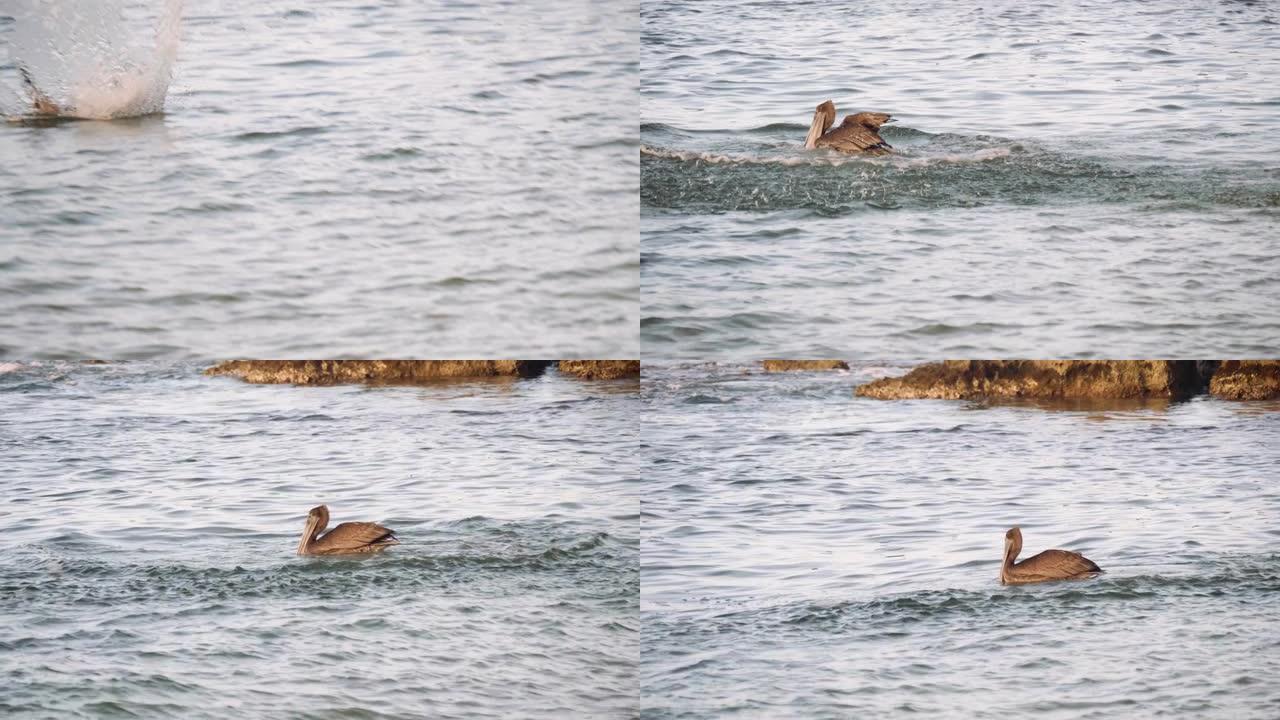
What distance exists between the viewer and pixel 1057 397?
31.8ft

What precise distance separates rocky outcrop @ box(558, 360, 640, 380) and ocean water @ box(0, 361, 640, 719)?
0.06 m

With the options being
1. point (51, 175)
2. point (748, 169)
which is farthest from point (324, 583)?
point (748, 169)

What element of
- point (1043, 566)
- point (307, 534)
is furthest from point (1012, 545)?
point (307, 534)

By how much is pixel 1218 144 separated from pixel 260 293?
5.31 meters

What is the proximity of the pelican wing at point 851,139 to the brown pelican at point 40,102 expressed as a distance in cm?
441

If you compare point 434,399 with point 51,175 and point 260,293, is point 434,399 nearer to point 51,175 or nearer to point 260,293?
point 260,293

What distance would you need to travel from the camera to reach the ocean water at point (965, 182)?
320 inches

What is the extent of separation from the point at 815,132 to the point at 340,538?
3489 millimetres

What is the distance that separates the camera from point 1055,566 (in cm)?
808

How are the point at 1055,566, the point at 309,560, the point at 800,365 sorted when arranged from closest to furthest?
the point at 1055,566 → the point at 309,560 → the point at 800,365

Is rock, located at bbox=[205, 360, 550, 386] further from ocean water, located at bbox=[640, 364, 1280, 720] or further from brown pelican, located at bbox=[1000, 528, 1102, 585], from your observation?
brown pelican, located at bbox=[1000, 528, 1102, 585]

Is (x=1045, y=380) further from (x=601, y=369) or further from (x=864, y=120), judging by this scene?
(x=601, y=369)

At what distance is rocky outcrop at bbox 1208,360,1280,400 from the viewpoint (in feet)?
30.0

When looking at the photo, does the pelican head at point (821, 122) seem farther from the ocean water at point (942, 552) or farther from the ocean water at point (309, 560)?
the ocean water at point (309, 560)
